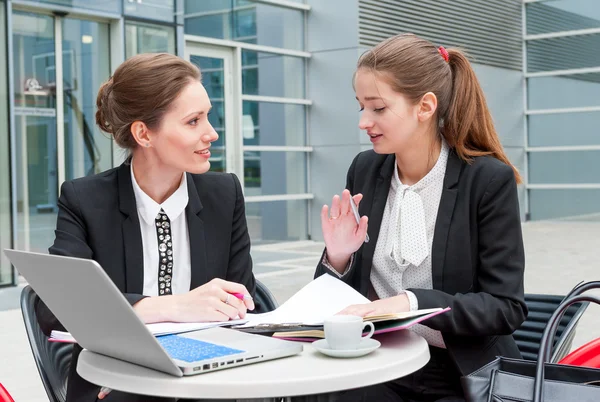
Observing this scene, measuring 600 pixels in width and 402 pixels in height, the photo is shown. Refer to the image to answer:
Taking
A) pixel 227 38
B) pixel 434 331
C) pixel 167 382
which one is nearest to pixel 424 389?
pixel 434 331

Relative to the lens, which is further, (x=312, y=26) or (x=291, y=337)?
(x=312, y=26)

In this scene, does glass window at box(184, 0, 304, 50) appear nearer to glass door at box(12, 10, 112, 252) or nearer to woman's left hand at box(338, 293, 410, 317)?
glass door at box(12, 10, 112, 252)

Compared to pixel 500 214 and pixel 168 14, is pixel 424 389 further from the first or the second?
pixel 168 14

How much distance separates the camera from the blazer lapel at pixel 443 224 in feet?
6.44

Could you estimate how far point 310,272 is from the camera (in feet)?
26.1

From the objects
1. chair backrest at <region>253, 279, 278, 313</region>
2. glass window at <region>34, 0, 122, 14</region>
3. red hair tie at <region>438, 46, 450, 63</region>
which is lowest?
chair backrest at <region>253, 279, 278, 313</region>

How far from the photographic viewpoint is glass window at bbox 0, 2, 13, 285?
259 inches

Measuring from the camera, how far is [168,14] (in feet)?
26.2

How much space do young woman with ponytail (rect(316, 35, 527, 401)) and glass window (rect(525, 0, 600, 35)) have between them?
12689 mm

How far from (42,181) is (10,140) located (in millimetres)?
789

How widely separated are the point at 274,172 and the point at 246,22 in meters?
2.07

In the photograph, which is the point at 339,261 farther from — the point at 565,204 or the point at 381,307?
the point at 565,204

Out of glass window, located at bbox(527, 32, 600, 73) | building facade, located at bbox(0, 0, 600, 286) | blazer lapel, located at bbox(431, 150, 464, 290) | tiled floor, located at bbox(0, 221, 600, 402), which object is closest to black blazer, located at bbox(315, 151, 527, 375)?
blazer lapel, located at bbox(431, 150, 464, 290)

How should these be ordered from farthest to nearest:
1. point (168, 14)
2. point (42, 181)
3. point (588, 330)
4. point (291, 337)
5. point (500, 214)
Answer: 1. point (168, 14)
2. point (42, 181)
3. point (588, 330)
4. point (500, 214)
5. point (291, 337)
